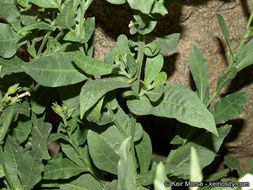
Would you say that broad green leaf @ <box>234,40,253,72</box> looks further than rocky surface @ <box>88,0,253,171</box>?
No

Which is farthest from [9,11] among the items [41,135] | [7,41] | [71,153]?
[71,153]

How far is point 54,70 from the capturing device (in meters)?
0.90

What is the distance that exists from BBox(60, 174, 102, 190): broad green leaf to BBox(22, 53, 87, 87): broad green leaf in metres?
0.46

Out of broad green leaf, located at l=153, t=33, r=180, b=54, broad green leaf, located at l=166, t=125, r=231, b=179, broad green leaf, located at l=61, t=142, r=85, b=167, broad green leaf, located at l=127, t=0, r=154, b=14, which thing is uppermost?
broad green leaf, located at l=127, t=0, r=154, b=14

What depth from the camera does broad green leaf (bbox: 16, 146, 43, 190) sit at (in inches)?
41.3

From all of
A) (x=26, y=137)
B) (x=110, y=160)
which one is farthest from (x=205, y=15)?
(x=26, y=137)

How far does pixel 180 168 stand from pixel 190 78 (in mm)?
510

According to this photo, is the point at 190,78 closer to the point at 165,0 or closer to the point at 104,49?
the point at 104,49

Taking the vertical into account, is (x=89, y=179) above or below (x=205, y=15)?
below

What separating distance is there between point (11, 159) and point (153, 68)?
1.77ft

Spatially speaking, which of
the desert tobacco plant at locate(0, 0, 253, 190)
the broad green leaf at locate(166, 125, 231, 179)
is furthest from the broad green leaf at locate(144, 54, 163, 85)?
the broad green leaf at locate(166, 125, 231, 179)

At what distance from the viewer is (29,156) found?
1.08 metres

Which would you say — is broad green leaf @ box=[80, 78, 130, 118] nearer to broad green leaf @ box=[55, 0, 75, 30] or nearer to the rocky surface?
broad green leaf @ box=[55, 0, 75, 30]

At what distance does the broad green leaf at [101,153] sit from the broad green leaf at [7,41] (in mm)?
344
